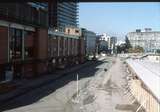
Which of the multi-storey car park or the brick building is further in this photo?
the multi-storey car park

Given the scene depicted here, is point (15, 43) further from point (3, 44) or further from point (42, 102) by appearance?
point (42, 102)

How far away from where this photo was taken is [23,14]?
60.9 m

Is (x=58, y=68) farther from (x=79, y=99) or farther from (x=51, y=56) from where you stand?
(x=79, y=99)

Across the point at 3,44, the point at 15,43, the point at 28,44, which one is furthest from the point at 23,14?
the point at 3,44

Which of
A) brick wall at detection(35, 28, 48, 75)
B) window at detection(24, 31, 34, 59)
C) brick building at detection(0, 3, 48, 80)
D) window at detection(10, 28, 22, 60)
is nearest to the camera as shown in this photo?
brick building at detection(0, 3, 48, 80)

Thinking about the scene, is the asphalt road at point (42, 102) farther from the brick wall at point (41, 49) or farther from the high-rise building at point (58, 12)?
the brick wall at point (41, 49)

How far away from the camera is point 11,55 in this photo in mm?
55219

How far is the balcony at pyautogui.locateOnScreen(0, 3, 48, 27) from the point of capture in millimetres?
52656

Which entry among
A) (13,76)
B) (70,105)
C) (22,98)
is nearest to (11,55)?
(13,76)

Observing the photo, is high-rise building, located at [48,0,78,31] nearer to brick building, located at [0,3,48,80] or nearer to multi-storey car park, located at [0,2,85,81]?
multi-storey car park, located at [0,2,85,81]

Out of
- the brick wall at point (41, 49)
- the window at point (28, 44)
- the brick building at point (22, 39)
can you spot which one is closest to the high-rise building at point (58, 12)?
the brick building at point (22, 39)

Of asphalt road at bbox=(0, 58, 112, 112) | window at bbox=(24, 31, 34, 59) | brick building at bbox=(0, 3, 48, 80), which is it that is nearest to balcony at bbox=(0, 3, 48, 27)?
brick building at bbox=(0, 3, 48, 80)

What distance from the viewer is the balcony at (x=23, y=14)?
173 ft

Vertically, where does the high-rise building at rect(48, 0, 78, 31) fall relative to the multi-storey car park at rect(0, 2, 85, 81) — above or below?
above
